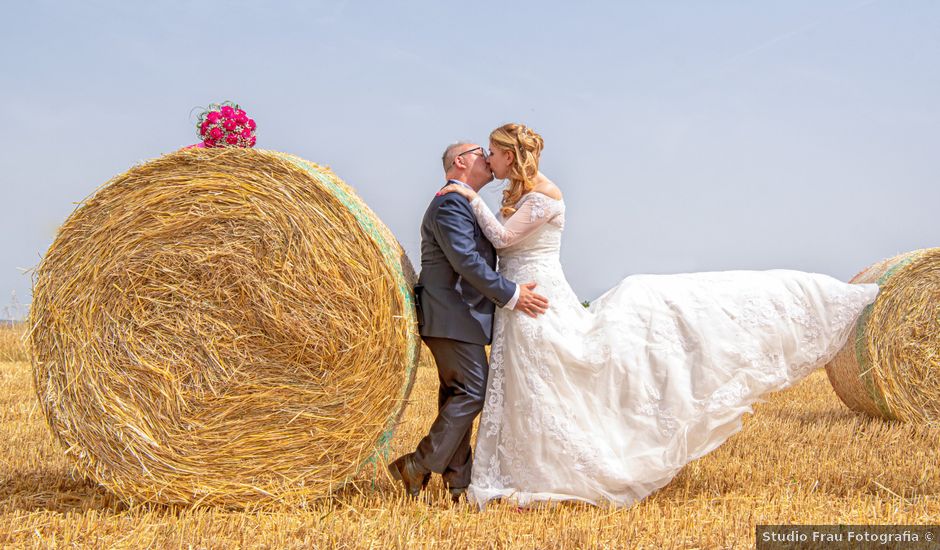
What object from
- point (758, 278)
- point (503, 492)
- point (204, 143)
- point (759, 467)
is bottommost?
point (759, 467)

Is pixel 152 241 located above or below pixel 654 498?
above

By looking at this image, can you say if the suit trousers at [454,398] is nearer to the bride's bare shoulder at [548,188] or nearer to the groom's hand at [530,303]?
the groom's hand at [530,303]

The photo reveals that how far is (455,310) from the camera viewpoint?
4.34m

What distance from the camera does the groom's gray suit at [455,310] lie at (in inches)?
167

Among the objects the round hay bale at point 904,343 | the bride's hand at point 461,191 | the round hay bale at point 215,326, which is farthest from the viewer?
the round hay bale at point 904,343

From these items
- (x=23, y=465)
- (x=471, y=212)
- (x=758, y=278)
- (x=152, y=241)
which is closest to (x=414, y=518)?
(x=471, y=212)

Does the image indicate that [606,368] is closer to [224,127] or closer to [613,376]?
[613,376]

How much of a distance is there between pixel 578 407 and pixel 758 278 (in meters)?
1.27

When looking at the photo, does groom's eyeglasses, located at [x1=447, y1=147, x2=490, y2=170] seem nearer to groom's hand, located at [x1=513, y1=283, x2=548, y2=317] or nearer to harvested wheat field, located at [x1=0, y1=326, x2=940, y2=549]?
groom's hand, located at [x1=513, y1=283, x2=548, y2=317]

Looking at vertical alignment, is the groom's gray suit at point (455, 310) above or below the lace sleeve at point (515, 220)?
below

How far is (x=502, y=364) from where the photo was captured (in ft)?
14.4

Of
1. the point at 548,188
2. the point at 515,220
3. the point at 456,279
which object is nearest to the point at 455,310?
the point at 456,279

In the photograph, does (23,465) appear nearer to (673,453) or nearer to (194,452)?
(194,452)

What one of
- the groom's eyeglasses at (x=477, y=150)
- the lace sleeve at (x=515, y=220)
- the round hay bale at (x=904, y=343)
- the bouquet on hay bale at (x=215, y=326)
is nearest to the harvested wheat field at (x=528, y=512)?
the bouquet on hay bale at (x=215, y=326)
